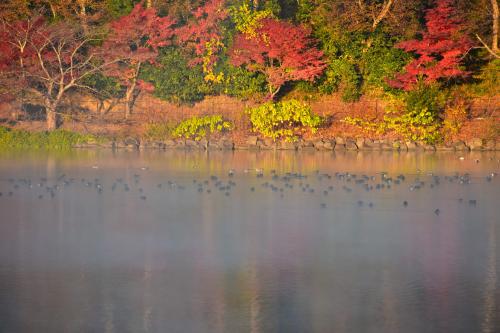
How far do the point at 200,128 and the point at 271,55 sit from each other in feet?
11.3

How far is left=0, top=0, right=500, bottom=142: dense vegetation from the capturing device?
1146 inches

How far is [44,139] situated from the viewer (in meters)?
29.0

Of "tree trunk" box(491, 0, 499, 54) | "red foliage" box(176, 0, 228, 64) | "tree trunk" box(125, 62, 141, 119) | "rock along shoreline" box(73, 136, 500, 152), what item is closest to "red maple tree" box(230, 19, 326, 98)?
"red foliage" box(176, 0, 228, 64)

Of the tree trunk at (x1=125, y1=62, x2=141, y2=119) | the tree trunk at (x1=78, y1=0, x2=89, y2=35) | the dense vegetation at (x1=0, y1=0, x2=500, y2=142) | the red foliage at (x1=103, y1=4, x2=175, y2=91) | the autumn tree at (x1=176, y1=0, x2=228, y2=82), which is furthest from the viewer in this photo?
the tree trunk at (x1=125, y1=62, x2=141, y2=119)

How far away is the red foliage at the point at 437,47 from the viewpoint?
2862 cm

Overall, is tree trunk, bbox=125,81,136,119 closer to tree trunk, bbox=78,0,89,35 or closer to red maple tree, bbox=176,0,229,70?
red maple tree, bbox=176,0,229,70

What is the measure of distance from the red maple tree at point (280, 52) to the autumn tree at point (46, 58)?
15.8 ft

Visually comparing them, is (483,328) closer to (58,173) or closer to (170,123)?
(58,173)

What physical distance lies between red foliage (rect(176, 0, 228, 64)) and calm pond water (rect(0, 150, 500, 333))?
13966 mm

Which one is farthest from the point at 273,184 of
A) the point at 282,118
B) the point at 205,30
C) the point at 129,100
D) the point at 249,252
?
the point at 205,30

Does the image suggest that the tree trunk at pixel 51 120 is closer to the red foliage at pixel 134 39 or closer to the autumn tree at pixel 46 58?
the autumn tree at pixel 46 58

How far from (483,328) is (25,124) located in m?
26.2

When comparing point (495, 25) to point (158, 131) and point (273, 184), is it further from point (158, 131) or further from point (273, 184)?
point (273, 184)

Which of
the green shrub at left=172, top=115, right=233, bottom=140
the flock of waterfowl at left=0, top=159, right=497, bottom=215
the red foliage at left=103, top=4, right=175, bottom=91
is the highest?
the red foliage at left=103, top=4, right=175, bottom=91
